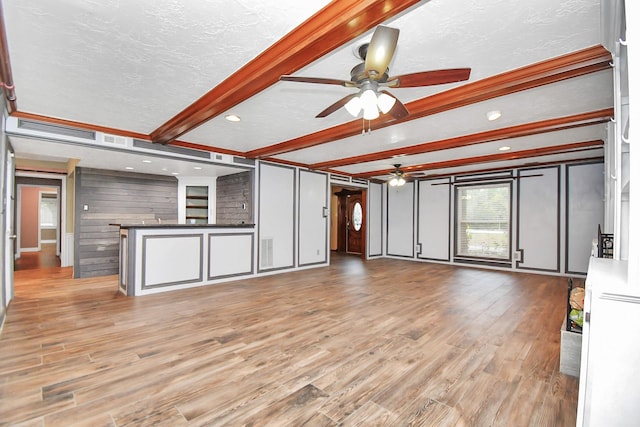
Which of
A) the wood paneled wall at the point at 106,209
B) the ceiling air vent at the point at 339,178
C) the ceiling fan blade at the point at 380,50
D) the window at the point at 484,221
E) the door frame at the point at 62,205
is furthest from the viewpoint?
the ceiling air vent at the point at 339,178

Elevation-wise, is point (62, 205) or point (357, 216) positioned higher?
point (62, 205)

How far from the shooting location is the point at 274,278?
19.1ft

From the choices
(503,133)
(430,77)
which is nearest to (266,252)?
(503,133)

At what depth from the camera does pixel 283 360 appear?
2.46 metres

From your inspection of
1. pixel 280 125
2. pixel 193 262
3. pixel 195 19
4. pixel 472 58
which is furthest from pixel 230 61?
pixel 193 262

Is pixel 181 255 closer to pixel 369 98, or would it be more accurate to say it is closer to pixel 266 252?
pixel 266 252

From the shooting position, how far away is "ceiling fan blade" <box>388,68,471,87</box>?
194 centimetres

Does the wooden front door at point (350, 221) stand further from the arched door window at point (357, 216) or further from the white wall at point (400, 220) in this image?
the white wall at point (400, 220)

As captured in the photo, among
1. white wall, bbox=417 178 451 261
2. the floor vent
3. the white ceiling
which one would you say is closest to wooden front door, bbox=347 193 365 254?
white wall, bbox=417 178 451 261

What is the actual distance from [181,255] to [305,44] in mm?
4099

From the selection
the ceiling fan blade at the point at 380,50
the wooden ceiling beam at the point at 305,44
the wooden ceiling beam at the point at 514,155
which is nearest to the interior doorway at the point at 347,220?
the wooden ceiling beam at the point at 514,155

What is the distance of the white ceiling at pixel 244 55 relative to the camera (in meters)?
1.82

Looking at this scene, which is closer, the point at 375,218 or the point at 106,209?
the point at 106,209

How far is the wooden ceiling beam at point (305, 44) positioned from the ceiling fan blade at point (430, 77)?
0.39 meters
